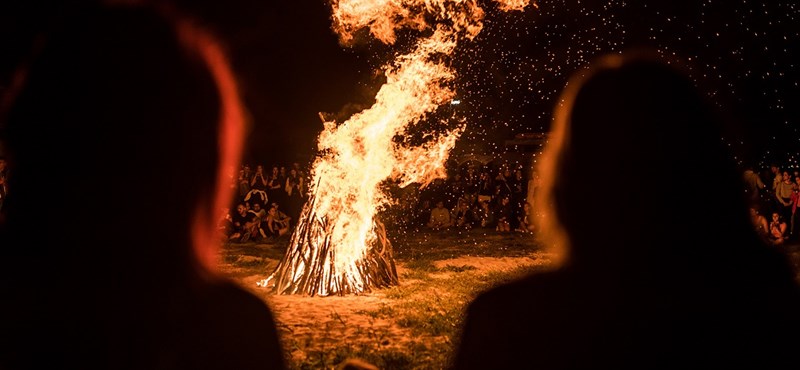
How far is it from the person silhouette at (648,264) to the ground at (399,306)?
2425 millimetres

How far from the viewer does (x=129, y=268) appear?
1.14 m

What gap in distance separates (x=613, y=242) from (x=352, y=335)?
5.37 m

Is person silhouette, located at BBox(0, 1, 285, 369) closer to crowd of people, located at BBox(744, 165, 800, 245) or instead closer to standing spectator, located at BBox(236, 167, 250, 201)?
crowd of people, located at BBox(744, 165, 800, 245)

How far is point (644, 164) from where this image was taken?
4.14ft

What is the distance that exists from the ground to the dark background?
7.00 meters

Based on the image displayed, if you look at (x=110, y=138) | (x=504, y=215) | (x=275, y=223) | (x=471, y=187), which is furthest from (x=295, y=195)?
(x=110, y=138)

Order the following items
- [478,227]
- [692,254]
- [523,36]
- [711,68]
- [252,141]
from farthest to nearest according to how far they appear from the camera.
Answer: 1. [252,141]
2. [523,36]
3. [711,68]
4. [478,227]
5. [692,254]

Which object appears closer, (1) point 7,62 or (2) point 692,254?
(2) point 692,254

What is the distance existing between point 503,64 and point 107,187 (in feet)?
86.3

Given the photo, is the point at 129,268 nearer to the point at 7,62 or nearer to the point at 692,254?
the point at 692,254

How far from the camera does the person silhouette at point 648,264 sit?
125 cm

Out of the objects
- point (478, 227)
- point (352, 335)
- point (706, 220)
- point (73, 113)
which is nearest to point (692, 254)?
point (706, 220)

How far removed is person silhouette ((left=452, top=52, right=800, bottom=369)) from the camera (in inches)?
49.3

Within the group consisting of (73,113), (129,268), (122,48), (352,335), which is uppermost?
(122,48)
